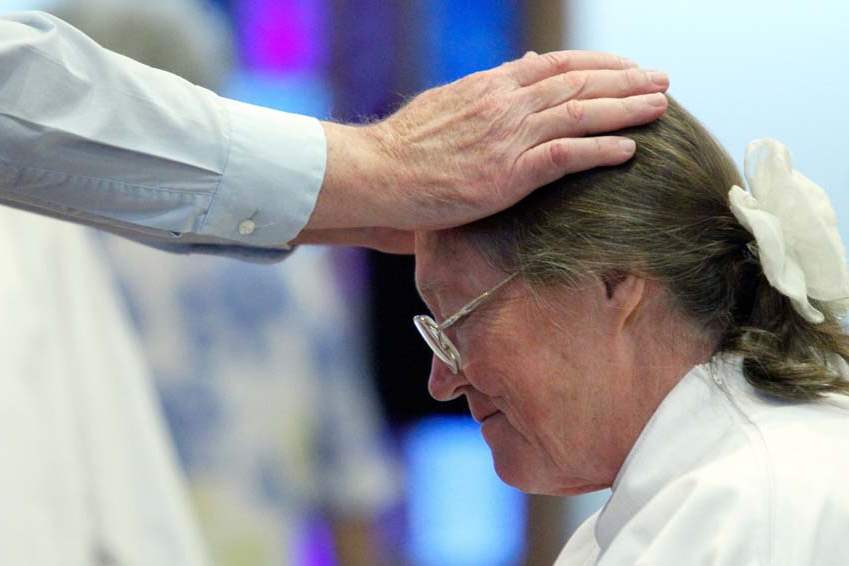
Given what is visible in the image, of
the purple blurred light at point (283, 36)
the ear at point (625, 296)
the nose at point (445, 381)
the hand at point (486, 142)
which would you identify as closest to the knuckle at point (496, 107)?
the hand at point (486, 142)

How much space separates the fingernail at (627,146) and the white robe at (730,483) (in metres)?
0.26

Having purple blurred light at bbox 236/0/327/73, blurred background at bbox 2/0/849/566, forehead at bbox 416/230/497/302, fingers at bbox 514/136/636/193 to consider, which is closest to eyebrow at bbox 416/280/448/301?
forehead at bbox 416/230/497/302

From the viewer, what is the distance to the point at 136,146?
167cm

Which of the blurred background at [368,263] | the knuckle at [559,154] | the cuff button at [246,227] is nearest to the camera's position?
the knuckle at [559,154]

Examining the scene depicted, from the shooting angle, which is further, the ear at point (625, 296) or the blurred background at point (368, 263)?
the blurred background at point (368, 263)

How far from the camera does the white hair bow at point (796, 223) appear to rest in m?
1.63

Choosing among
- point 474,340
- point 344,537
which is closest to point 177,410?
point 344,537

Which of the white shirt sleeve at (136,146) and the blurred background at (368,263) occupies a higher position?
the white shirt sleeve at (136,146)

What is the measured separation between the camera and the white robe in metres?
1.40

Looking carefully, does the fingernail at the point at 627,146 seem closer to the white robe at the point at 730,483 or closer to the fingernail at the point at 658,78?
the fingernail at the point at 658,78

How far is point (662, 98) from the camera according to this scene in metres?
1.67

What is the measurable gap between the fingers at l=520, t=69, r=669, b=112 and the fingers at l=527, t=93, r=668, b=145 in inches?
0.6

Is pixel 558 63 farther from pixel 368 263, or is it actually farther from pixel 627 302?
pixel 368 263

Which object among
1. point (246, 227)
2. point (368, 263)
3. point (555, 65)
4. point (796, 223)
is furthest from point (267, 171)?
point (368, 263)
